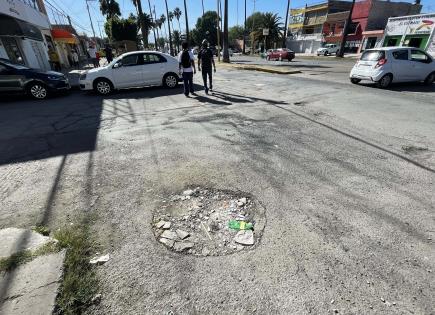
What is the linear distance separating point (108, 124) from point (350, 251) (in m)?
6.16

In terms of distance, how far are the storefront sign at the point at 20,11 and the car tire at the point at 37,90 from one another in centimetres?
711

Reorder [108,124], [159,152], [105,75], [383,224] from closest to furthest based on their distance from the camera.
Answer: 1. [383,224]
2. [159,152]
3. [108,124]
4. [105,75]

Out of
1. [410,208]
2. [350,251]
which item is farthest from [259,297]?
[410,208]

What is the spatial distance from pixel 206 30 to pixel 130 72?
266 ft

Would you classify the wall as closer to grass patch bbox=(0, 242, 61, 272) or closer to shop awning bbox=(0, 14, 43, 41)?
shop awning bbox=(0, 14, 43, 41)

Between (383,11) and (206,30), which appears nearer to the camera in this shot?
(383,11)

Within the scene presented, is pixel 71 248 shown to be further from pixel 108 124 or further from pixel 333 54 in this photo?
pixel 333 54

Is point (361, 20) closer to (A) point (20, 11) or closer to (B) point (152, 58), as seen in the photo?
(B) point (152, 58)

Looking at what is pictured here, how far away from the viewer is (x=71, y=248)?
2.57 m

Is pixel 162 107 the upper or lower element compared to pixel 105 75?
lower

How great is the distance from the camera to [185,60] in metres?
8.98

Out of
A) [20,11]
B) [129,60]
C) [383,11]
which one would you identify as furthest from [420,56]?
[383,11]

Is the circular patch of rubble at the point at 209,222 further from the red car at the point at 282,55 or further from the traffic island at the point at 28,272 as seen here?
the red car at the point at 282,55

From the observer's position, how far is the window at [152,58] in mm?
10664
